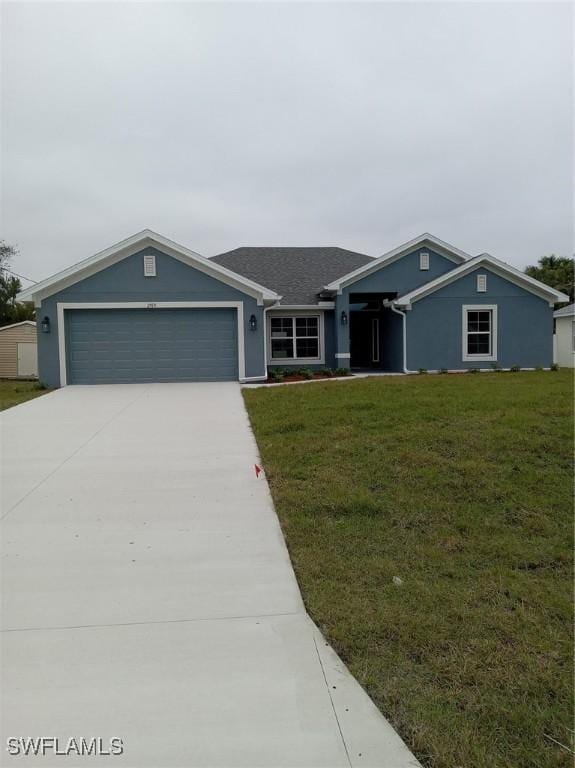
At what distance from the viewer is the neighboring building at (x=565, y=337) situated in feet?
73.7

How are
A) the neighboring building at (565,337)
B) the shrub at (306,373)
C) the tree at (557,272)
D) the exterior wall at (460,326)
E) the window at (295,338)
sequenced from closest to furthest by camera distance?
1. the shrub at (306,373)
2. the exterior wall at (460,326)
3. the window at (295,338)
4. the neighboring building at (565,337)
5. the tree at (557,272)

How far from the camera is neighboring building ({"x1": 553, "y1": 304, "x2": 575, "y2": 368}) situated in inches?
884

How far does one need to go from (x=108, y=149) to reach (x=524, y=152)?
44.9 feet

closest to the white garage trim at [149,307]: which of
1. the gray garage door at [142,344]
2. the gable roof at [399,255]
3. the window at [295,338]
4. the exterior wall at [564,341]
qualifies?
the gray garage door at [142,344]

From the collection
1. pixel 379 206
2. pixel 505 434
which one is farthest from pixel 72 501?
pixel 379 206

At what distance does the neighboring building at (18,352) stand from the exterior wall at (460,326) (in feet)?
55.8

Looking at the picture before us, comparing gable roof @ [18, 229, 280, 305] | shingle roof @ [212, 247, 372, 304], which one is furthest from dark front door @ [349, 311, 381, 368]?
gable roof @ [18, 229, 280, 305]

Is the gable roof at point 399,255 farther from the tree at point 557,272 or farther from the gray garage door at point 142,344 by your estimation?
the tree at point 557,272

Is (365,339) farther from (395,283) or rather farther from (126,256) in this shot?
(126,256)

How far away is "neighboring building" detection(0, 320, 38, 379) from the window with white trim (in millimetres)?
18611

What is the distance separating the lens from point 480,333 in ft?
57.7

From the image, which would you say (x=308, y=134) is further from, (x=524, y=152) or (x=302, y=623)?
(x=302, y=623)

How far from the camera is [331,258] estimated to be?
22.2 meters

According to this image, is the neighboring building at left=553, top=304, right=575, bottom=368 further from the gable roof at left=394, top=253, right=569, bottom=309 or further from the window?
the window
